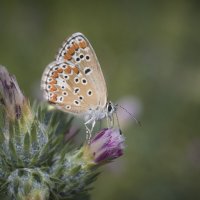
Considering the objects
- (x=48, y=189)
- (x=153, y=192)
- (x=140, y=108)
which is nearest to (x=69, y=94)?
(x=48, y=189)

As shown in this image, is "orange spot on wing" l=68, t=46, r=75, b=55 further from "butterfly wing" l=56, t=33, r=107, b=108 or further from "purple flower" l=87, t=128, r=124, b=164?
"purple flower" l=87, t=128, r=124, b=164

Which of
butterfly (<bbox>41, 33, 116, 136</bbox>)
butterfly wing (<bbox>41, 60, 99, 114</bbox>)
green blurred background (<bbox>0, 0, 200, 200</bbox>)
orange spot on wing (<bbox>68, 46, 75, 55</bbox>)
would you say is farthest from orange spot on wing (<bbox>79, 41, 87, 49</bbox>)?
green blurred background (<bbox>0, 0, 200, 200</bbox>)

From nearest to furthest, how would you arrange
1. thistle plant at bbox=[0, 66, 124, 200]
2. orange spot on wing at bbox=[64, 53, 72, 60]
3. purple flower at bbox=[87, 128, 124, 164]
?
thistle plant at bbox=[0, 66, 124, 200], purple flower at bbox=[87, 128, 124, 164], orange spot on wing at bbox=[64, 53, 72, 60]

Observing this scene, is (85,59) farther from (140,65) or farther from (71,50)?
(140,65)

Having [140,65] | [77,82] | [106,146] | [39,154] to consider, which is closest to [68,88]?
[77,82]

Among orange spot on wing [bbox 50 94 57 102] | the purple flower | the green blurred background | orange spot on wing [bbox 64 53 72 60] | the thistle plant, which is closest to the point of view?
the thistle plant

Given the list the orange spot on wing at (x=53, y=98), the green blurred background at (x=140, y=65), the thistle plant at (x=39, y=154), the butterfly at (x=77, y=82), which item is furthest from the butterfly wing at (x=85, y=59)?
the green blurred background at (x=140, y=65)

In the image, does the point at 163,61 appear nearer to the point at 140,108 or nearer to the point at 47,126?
the point at 140,108
